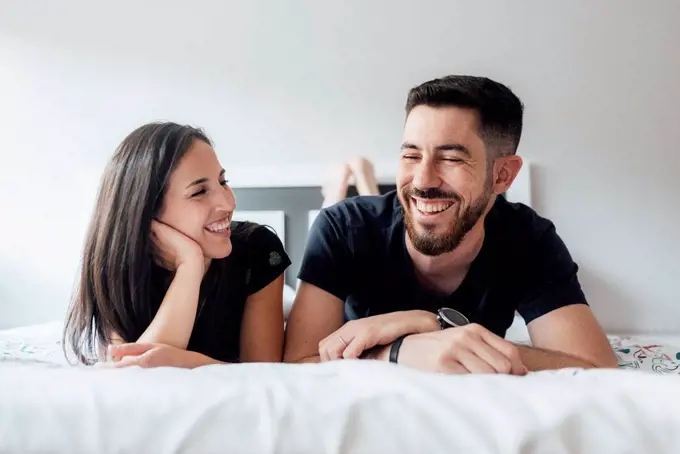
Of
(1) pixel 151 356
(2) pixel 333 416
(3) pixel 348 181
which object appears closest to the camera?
(2) pixel 333 416

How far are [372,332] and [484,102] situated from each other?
580 mm

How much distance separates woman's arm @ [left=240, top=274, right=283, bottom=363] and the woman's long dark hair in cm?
18

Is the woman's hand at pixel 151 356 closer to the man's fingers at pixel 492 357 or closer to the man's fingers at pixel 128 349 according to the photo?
the man's fingers at pixel 128 349

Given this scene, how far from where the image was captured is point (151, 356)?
87cm

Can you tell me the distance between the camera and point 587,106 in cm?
245

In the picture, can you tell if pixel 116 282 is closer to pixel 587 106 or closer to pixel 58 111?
pixel 58 111

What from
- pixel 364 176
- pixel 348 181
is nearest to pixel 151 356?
pixel 364 176

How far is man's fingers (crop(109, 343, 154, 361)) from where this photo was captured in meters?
0.87

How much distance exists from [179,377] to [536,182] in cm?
213

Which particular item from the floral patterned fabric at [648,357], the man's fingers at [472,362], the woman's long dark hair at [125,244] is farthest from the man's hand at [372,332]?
the floral patterned fabric at [648,357]

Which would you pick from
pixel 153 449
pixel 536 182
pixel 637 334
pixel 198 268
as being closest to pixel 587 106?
pixel 536 182

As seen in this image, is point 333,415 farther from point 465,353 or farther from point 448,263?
point 448,263

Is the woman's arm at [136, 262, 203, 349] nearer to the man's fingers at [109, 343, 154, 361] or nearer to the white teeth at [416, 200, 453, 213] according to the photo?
the man's fingers at [109, 343, 154, 361]

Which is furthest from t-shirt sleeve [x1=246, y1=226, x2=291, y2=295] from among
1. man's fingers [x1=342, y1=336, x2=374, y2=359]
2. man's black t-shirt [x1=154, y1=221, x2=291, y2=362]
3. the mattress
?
the mattress
